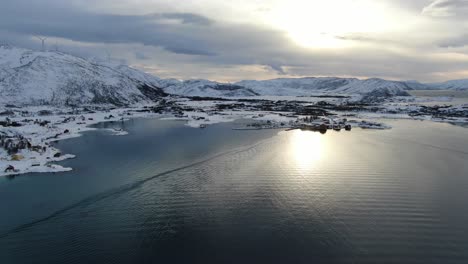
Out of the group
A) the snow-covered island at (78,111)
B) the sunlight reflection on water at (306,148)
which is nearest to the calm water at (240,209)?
the sunlight reflection on water at (306,148)

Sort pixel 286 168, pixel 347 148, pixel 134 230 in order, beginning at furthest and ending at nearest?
1. pixel 347 148
2. pixel 286 168
3. pixel 134 230

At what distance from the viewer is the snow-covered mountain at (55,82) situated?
142 metres

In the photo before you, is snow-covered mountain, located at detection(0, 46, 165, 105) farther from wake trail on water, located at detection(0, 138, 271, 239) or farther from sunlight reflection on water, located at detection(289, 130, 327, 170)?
wake trail on water, located at detection(0, 138, 271, 239)

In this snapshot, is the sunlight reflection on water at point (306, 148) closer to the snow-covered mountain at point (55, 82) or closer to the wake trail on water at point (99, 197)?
the wake trail on water at point (99, 197)

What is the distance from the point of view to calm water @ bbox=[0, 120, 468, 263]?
23.5 m

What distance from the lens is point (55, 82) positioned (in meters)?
157

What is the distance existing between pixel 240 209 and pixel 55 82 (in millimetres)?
151420

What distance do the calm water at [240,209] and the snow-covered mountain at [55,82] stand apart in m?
105

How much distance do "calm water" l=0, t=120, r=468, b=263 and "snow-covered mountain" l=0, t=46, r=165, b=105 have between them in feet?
345

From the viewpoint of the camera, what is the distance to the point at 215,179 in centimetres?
3884

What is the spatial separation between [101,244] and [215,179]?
16350 millimetres

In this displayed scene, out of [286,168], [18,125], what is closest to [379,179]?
[286,168]

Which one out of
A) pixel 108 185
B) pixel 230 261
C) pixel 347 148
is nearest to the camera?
pixel 230 261

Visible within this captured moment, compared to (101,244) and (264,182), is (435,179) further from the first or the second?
(101,244)
